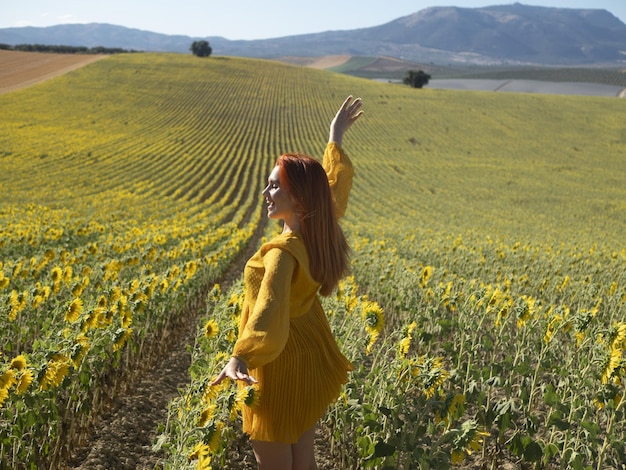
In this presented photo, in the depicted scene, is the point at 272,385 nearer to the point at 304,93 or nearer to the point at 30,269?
the point at 30,269

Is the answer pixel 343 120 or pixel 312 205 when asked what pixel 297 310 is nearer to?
pixel 312 205

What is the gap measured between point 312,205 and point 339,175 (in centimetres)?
78

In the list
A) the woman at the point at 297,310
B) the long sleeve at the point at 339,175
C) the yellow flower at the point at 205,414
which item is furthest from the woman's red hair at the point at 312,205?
the yellow flower at the point at 205,414

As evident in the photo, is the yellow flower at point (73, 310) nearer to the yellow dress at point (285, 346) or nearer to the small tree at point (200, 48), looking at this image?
the yellow dress at point (285, 346)

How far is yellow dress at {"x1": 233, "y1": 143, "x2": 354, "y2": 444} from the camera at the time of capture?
2189 millimetres

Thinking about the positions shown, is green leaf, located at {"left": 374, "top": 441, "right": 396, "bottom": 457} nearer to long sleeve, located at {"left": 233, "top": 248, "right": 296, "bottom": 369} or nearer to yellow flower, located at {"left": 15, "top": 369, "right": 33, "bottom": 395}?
long sleeve, located at {"left": 233, "top": 248, "right": 296, "bottom": 369}

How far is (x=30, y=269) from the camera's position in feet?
22.2

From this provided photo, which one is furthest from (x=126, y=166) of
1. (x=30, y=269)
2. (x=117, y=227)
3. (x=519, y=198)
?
(x=30, y=269)

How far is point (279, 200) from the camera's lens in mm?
2494

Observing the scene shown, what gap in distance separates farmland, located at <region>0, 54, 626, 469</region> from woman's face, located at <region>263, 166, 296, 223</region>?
919 mm

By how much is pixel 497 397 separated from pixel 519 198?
104 ft

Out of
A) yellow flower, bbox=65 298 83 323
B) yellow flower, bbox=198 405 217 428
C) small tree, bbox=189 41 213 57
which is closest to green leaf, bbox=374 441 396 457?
yellow flower, bbox=198 405 217 428

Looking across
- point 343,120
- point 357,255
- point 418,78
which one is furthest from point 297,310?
point 418,78

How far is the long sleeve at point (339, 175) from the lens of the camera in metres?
3.17
